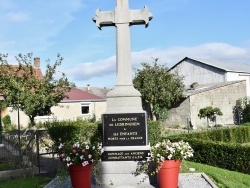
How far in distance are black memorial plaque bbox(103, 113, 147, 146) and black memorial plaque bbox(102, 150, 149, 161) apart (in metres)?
0.21

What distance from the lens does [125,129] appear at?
8.59m

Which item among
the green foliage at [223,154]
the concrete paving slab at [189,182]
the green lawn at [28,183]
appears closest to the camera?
the concrete paving slab at [189,182]

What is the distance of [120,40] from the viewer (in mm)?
9094

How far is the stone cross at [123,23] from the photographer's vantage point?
354 inches

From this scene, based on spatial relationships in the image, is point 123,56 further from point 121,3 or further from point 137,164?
point 137,164

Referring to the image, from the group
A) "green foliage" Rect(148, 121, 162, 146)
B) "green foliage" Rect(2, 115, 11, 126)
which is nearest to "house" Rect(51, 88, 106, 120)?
"green foliage" Rect(2, 115, 11, 126)

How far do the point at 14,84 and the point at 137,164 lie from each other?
11641mm

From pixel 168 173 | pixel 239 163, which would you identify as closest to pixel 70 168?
pixel 168 173

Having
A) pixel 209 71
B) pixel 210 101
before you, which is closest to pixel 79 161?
pixel 210 101

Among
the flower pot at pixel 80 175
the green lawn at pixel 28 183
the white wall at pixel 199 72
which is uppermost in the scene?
the white wall at pixel 199 72

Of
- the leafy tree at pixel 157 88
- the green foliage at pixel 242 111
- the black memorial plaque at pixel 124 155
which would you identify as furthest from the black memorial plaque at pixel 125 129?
the green foliage at pixel 242 111

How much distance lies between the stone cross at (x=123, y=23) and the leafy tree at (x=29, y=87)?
33.7 feet

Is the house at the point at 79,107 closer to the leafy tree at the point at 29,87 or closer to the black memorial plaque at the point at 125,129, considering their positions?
the leafy tree at the point at 29,87

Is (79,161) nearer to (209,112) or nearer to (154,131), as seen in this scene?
(154,131)
